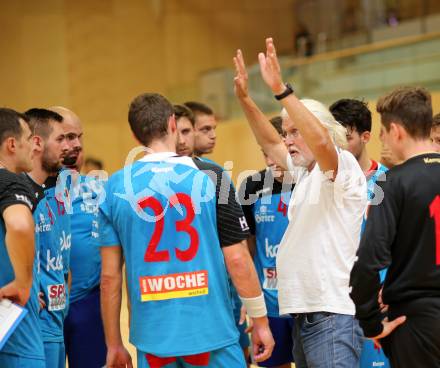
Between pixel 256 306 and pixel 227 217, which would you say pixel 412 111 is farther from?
pixel 256 306

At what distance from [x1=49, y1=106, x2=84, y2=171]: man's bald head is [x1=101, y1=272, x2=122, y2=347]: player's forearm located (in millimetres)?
1460

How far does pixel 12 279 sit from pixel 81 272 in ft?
4.19

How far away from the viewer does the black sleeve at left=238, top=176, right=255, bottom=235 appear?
4816 millimetres

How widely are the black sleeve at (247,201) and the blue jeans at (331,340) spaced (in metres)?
1.52

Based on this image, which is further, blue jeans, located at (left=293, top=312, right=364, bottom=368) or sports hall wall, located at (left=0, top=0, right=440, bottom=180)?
sports hall wall, located at (left=0, top=0, right=440, bottom=180)

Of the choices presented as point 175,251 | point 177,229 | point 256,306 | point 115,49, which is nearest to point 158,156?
point 177,229

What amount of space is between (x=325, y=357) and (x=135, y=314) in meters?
0.96

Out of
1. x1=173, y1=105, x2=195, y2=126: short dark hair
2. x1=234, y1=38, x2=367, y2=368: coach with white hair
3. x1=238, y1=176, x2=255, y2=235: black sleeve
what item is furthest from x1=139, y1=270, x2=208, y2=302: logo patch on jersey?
x1=173, y1=105, x2=195, y2=126: short dark hair

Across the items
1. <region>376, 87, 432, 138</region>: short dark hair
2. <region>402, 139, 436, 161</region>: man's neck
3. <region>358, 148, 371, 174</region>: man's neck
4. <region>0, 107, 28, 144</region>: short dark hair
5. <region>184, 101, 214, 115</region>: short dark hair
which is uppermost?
<region>184, 101, 214, 115</region>: short dark hair

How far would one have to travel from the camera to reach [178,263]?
322 cm

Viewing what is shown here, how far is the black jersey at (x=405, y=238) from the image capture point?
112 inches

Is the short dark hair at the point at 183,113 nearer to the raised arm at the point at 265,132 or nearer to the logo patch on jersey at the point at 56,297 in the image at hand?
the raised arm at the point at 265,132

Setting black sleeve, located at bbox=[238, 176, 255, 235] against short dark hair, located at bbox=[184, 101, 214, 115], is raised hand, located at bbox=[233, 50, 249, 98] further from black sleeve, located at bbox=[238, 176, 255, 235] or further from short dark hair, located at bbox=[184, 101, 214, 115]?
short dark hair, located at bbox=[184, 101, 214, 115]

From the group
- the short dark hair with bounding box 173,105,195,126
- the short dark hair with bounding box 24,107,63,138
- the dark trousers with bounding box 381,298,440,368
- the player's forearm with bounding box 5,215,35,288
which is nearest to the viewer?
the dark trousers with bounding box 381,298,440,368
